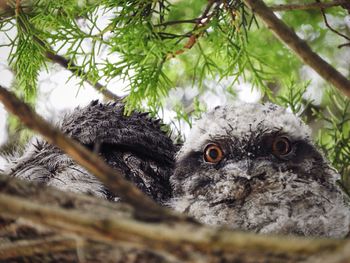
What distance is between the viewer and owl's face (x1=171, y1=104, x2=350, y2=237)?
2305 mm

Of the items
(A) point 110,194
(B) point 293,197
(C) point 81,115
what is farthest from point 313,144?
(C) point 81,115

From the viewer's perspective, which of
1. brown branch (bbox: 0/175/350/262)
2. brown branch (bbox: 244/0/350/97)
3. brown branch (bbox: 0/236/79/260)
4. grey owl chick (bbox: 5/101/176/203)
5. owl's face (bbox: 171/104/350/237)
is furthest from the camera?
grey owl chick (bbox: 5/101/176/203)

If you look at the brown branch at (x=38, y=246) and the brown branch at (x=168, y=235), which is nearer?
the brown branch at (x=168, y=235)

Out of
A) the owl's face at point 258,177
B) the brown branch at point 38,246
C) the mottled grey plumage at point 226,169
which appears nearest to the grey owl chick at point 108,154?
the mottled grey plumage at point 226,169

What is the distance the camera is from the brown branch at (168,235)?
41.8 inches

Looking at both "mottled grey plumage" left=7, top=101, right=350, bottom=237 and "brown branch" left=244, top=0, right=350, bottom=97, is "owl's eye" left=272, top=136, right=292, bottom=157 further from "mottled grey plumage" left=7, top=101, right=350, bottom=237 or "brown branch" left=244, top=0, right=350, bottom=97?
"brown branch" left=244, top=0, right=350, bottom=97

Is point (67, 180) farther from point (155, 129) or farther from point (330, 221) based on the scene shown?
point (330, 221)

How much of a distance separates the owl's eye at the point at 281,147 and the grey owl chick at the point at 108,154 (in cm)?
50

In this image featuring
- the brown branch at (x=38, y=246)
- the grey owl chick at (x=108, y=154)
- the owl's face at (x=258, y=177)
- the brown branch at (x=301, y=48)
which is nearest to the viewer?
the brown branch at (x=38, y=246)

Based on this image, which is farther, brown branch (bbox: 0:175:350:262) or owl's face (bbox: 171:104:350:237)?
owl's face (bbox: 171:104:350:237)

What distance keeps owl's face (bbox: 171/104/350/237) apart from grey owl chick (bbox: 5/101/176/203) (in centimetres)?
16

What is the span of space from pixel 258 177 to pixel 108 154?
69 cm

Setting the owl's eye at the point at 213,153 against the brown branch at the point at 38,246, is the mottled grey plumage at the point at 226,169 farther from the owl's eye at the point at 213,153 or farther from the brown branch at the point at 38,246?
the brown branch at the point at 38,246

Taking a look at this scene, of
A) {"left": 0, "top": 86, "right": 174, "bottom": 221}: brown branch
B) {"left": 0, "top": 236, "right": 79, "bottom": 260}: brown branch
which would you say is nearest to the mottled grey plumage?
{"left": 0, "top": 236, "right": 79, "bottom": 260}: brown branch
